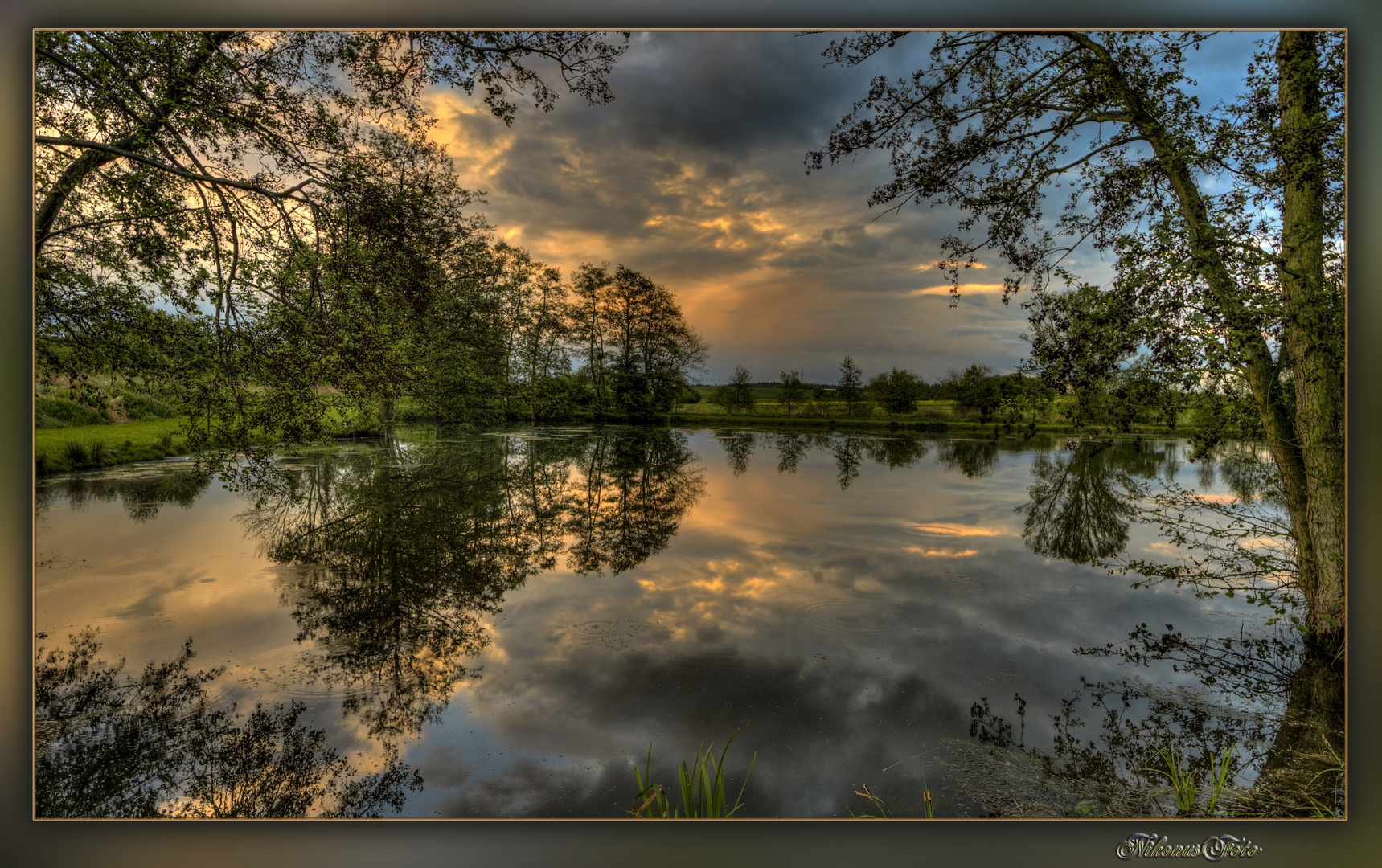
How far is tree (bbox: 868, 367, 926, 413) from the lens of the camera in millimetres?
9688

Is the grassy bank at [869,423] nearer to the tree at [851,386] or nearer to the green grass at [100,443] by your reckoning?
the tree at [851,386]

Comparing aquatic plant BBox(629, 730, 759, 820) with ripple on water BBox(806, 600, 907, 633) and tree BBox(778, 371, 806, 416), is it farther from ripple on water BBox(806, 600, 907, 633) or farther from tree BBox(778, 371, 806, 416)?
tree BBox(778, 371, 806, 416)

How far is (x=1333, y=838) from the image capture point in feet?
8.02

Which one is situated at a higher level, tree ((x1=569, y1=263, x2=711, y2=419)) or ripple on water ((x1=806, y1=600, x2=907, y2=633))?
tree ((x1=569, y1=263, x2=711, y2=419))

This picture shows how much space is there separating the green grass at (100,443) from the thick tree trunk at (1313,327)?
29.1 feet

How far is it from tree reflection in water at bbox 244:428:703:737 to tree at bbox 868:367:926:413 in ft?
17.2

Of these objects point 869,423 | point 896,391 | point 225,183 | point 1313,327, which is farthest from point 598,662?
point 869,423

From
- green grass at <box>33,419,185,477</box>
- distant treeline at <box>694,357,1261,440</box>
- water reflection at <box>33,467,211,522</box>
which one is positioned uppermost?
distant treeline at <box>694,357,1261,440</box>

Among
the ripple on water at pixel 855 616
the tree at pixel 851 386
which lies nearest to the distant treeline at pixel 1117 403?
the ripple on water at pixel 855 616

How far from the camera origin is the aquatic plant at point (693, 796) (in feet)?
7.71

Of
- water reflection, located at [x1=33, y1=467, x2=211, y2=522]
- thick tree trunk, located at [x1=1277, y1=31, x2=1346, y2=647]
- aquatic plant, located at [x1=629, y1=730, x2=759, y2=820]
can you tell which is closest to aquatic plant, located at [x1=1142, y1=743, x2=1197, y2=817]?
thick tree trunk, located at [x1=1277, y1=31, x2=1346, y2=647]

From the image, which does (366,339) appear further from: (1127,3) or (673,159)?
(1127,3)

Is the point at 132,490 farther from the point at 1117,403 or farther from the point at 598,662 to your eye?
the point at 1117,403

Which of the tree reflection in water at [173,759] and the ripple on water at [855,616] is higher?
the tree reflection in water at [173,759]
